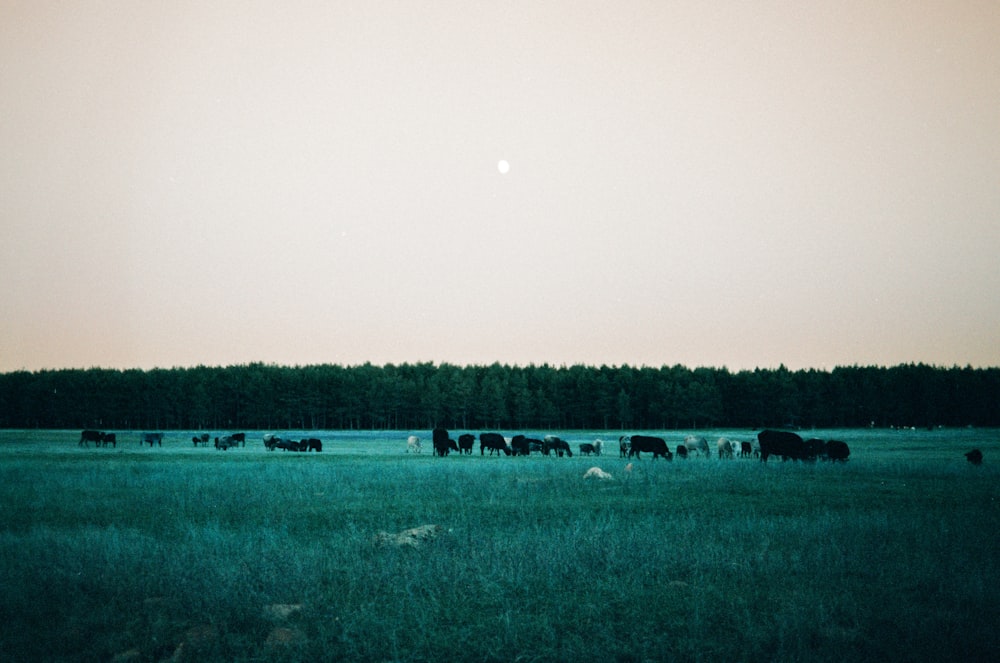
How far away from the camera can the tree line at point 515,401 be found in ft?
383

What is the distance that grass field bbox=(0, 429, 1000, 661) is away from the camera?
8922 mm

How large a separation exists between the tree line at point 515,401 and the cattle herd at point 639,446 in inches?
2052

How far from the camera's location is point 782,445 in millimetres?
38625

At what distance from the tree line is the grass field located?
98090 millimetres

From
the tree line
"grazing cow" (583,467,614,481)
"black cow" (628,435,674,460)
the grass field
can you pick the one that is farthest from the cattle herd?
the tree line

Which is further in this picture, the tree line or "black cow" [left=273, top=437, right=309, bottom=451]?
the tree line

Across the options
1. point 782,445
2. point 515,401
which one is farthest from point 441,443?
point 515,401

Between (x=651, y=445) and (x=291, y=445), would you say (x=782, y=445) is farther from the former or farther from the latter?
(x=291, y=445)

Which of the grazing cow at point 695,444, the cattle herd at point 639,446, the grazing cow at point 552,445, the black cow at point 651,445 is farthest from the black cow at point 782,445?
the grazing cow at point 552,445

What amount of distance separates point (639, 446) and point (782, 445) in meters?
8.64

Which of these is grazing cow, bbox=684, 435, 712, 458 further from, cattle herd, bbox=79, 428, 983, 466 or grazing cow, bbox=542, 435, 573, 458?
grazing cow, bbox=542, 435, 573, 458

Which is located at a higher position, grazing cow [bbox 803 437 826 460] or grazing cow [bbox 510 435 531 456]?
grazing cow [bbox 803 437 826 460]

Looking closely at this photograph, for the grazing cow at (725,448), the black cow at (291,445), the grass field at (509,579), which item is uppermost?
the grass field at (509,579)

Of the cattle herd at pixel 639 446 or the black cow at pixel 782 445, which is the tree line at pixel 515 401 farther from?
the black cow at pixel 782 445
